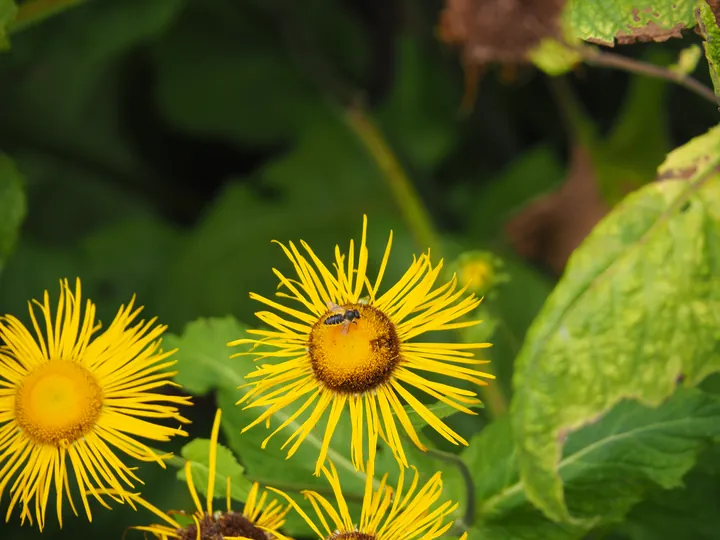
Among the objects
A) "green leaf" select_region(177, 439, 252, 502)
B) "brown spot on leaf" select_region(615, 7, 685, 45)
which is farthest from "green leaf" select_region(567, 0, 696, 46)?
"green leaf" select_region(177, 439, 252, 502)

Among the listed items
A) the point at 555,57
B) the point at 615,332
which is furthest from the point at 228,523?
the point at 555,57

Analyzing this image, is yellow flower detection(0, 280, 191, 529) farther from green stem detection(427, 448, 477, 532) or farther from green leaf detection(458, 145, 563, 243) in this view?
green leaf detection(458, 145, 563, 243)

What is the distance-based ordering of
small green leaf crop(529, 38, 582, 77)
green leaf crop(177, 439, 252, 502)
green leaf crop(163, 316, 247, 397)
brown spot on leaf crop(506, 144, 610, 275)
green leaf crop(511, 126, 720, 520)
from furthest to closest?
brown spot on leaf crop(506, 144, 610, 275) → small green leaf crop(529, 38, 582, 77) → green leaf crop(163, 316, 247, 397) → green leaf crop(177, 439, 252, 502) → green leaf crop(511, 126, 720, 520)

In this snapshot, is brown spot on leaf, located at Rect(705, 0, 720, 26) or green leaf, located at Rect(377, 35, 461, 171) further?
green leaf, located at Rect(377, 35, 461, 171)

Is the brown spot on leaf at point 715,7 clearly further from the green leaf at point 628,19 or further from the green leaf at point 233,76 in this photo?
the green leaf at point 233,76

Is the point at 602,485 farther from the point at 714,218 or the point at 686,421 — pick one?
the point at 714,218

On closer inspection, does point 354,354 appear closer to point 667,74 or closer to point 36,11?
point 667,74

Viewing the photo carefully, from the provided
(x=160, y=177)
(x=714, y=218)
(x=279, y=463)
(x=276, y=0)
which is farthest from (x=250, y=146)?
(x=714, y=218)
